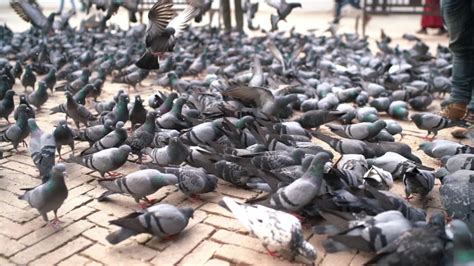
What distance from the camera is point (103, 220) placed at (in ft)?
12.7

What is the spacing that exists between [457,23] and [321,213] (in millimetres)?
3835

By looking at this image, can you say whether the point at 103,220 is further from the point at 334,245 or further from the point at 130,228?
the point at 334,245

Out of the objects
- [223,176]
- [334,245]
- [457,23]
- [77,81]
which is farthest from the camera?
[77,81]

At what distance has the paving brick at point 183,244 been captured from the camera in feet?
10.9

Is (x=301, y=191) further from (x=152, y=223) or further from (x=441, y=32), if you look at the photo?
(x=441, y=32)

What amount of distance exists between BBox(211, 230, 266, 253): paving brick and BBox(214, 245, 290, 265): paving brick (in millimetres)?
55

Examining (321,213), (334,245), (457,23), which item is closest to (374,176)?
(321,213)

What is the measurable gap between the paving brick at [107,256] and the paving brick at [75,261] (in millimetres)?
51

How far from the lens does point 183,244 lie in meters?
3.52

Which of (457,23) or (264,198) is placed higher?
(457,23)

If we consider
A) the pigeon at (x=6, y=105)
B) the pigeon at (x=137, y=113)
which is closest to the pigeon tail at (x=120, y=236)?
the pigeon at (x=137, y=113)

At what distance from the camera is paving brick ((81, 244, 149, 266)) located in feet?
10.7

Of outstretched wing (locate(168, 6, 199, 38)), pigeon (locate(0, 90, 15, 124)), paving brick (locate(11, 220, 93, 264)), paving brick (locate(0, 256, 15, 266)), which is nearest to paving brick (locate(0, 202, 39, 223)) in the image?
paving brick (locate(11, 220, 93, 264))

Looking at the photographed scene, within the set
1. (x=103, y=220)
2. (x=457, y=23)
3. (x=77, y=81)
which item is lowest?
(x=103, y=220)
